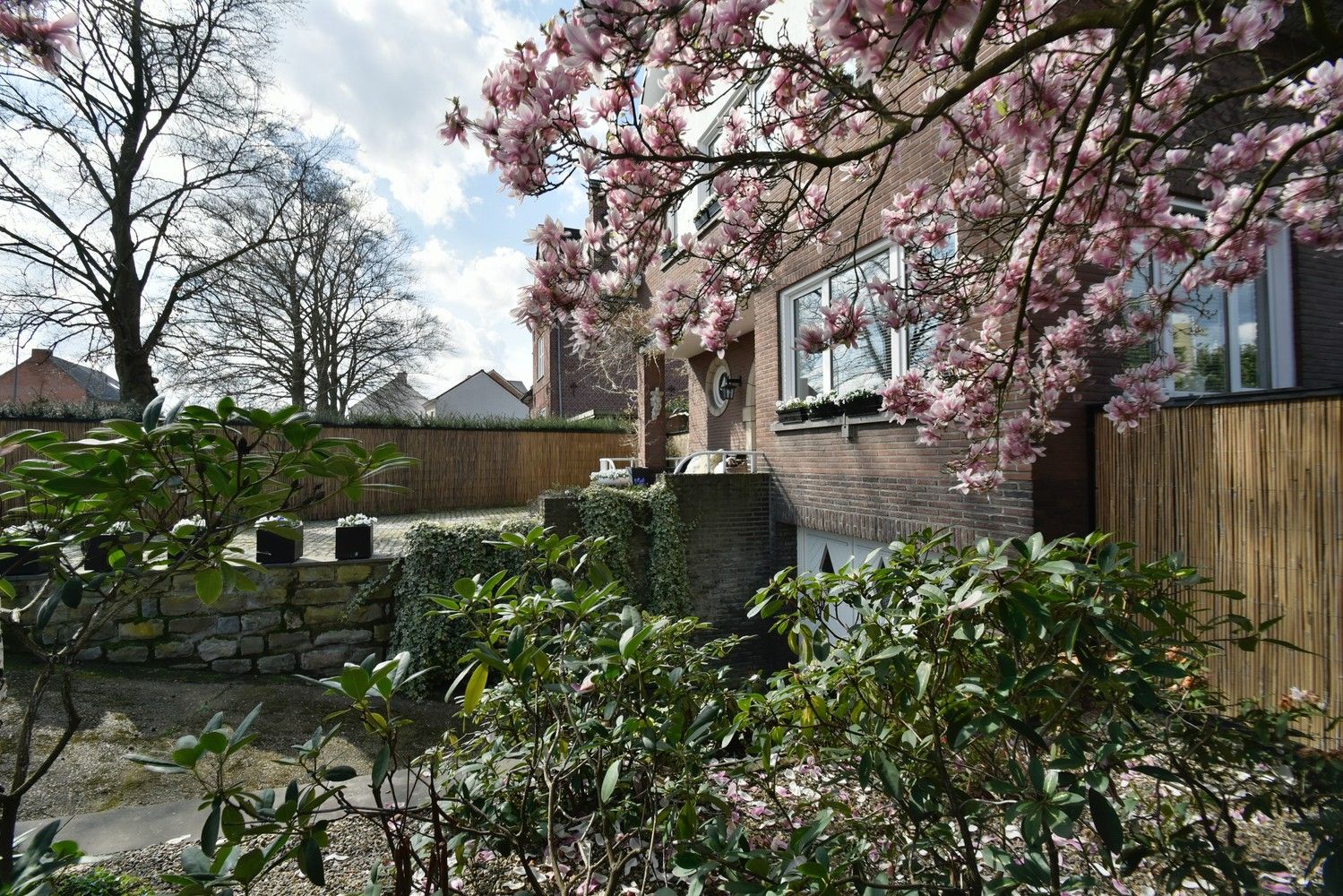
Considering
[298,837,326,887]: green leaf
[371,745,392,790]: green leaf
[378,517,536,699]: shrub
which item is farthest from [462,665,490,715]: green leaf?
[378,517,536,699]: shrub

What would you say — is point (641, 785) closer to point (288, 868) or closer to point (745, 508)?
point (288, 868)

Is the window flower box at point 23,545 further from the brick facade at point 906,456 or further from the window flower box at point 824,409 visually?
the window flower box at point 824,409

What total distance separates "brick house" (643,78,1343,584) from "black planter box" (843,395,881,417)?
0.27 ft

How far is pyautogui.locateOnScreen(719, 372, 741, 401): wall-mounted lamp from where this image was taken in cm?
1150

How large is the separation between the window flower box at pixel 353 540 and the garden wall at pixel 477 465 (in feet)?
17.1

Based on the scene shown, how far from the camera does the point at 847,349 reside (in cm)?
577

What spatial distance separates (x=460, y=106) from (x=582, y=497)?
640 cm

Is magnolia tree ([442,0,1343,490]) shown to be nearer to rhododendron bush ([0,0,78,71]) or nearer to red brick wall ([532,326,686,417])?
rhododendron bush ([0,0,78,71])

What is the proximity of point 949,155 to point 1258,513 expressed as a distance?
9.32ft

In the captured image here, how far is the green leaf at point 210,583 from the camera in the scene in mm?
1250

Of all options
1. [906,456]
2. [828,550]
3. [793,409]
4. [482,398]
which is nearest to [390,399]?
[482,398]

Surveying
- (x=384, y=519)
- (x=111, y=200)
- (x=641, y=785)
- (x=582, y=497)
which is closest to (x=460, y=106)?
(x=641, y=785)

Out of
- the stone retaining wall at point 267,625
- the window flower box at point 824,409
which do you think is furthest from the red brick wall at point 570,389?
the window flower box at point 824,409

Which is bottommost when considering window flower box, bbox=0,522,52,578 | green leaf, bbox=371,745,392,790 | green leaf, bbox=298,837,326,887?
green leaf, bbox=298,837,326,887
